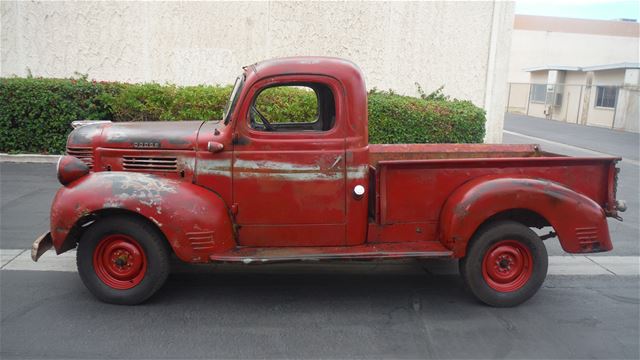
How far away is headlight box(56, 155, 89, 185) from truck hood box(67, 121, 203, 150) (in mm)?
307

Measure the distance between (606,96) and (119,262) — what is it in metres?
26.6

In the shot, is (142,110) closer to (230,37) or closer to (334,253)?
(230,37)

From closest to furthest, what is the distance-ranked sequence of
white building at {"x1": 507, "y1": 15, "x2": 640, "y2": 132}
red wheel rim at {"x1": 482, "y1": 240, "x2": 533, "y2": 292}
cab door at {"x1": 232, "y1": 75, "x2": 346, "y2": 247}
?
cab door at {"x1": 232, "y1": 75, "x2": 346, "y2": 247} → red wheel rim at {"x1": 482, "y1": 240, "x2": 533, "y2": 292} → white building at {"x1": 507, "y1": 15, "x2": 640, "y2": 132}

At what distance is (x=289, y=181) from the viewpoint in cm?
444

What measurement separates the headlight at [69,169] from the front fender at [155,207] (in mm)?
64

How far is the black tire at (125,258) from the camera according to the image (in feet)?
14.1

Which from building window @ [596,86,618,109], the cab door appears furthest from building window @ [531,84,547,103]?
the cab door

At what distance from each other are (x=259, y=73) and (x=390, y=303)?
2.37 metres

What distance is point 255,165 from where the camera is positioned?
4.43 m

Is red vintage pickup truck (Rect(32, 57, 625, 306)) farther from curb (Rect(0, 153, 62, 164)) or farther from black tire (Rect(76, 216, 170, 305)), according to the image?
curb (Rect(0, 153, 62, 164))

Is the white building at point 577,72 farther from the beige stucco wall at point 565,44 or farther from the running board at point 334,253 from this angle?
the running board at point 334,253

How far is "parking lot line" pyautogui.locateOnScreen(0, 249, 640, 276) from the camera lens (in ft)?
17.4

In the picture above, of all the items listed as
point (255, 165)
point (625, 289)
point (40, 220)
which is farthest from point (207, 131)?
point (625, 289)

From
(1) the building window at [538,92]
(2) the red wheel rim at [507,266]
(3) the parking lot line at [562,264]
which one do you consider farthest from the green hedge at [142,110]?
(1) the building window at [538,92]
